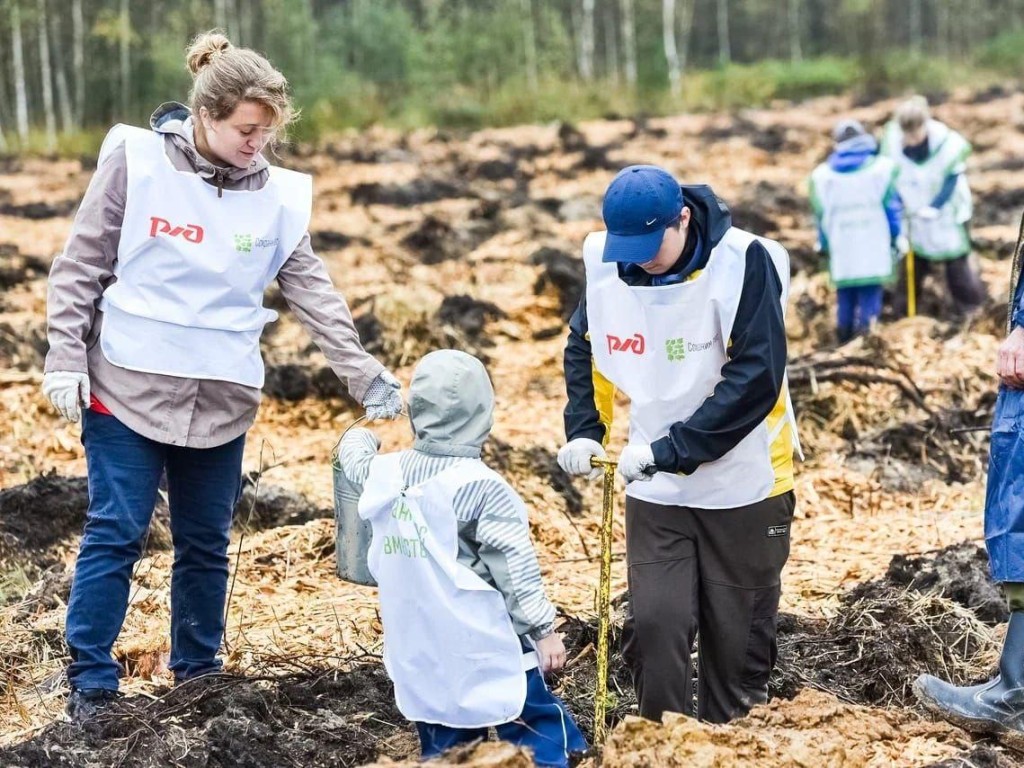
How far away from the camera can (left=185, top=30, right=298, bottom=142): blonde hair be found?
12.6 ft

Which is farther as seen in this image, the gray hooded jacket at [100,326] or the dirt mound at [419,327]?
the dirt mound at [419,327]

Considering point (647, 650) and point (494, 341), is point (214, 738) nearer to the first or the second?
point (647, 650)

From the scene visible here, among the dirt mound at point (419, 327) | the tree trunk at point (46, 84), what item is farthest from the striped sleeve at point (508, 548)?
the tree trunk at point (46, 84)

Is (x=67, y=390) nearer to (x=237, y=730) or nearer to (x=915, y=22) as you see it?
(x=237, y=730)

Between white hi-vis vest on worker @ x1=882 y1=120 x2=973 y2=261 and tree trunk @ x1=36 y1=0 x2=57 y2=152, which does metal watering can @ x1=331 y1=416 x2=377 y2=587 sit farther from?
tree trunk @ x1=36 y1=0 x2=57 y2=152

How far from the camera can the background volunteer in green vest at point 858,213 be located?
9953mm

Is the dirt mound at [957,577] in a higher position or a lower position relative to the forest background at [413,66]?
lower

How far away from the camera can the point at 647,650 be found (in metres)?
3.77

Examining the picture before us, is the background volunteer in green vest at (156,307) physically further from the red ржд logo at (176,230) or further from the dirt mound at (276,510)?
the dirt mound at (276,510)

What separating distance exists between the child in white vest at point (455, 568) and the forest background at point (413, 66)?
27.5m

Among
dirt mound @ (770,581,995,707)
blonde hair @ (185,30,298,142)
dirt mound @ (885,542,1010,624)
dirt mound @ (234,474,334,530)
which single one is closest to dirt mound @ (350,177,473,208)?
dirt mound @ (234,474,334,530)

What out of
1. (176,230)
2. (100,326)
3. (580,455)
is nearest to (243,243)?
(176,230)

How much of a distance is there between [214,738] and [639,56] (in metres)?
46.1

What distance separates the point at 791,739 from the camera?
3.45 meters
